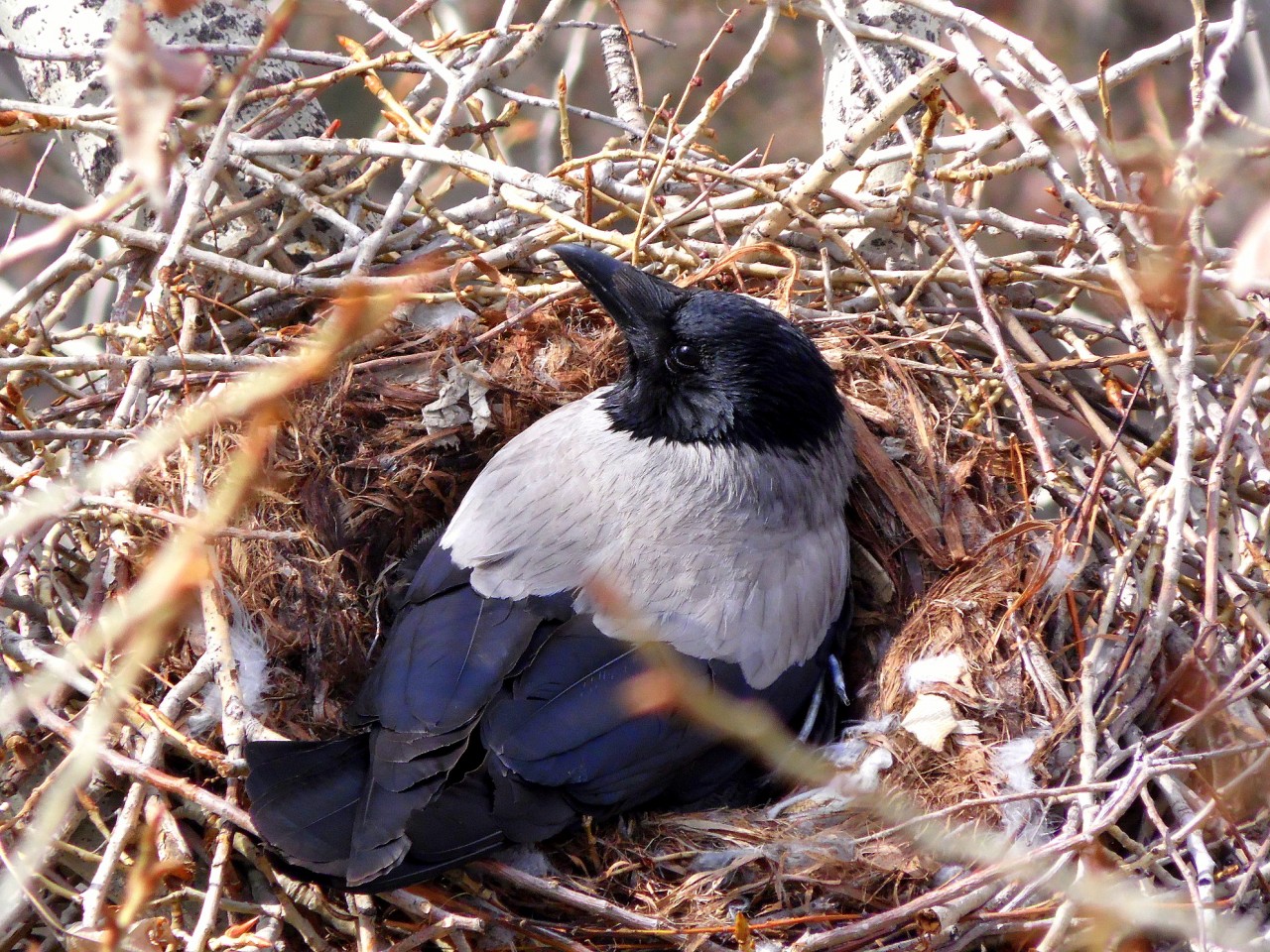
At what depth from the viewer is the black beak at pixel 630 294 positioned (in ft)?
10.2

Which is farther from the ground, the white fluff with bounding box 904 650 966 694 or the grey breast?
the grey breast

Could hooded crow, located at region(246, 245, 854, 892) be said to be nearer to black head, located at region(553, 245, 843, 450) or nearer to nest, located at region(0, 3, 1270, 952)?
black head, located at region(553, 245, 843, 450)

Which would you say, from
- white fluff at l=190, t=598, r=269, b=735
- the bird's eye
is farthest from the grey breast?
white fluff at l=190, t=598, r=269, b=735

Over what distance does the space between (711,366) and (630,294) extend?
0.29 meters

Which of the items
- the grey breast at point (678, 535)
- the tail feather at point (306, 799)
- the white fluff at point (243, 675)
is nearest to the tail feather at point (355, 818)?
the tail feather at point (306, 799)

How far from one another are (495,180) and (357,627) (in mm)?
1284

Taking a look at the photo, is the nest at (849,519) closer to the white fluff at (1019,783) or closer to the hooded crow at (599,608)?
the white fluff at (1019,783)

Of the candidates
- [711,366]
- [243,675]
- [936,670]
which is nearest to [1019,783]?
[936,670]

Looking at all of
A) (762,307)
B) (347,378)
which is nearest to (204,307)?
(347,378)

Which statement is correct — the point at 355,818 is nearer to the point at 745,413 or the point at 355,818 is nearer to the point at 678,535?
the point at 678,535

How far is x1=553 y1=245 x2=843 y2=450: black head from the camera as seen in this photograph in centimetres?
311

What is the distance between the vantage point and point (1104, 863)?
7.86ft

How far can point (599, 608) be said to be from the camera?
2.86m

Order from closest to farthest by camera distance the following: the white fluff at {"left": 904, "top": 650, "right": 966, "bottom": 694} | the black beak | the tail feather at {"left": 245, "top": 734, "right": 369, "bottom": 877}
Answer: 1. the tail feather at {"left": 245, "top": 734, "right": 369, "bottom": 877}
2. the white fluff at {"left": 904, "top": 650, "right": 966, "bottom": 694}
3. the black beak
